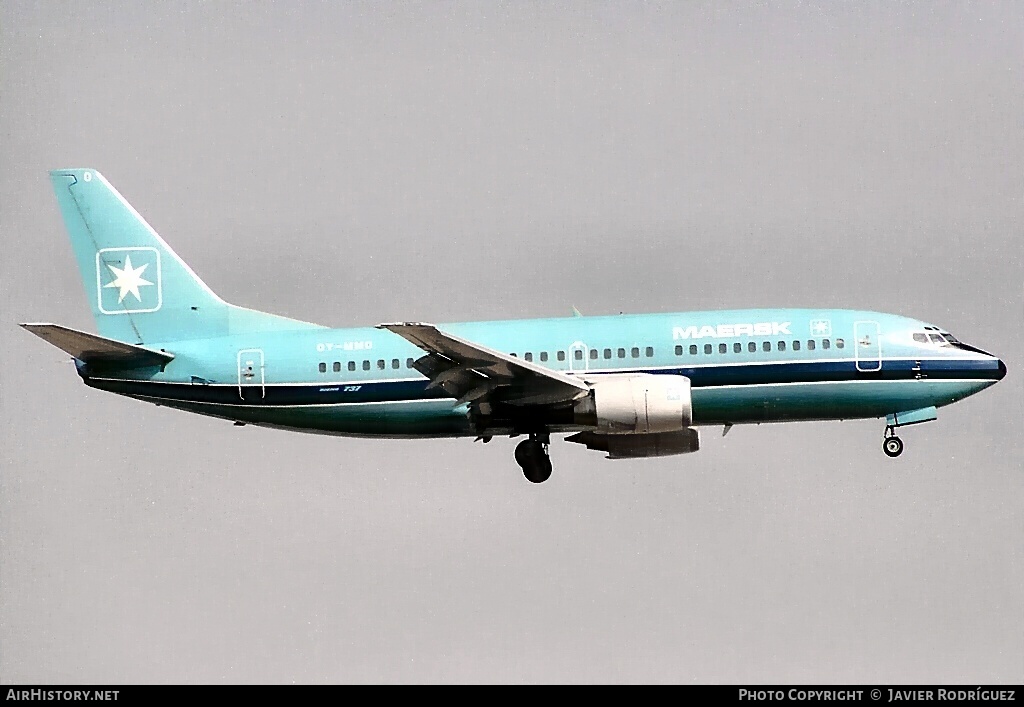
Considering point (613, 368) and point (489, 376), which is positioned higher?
point (613, 368)

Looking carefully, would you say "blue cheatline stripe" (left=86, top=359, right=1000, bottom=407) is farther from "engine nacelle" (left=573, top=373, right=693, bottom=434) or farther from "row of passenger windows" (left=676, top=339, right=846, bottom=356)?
"engine nacelle" (left=573, top=373, right=693, bottom=434)

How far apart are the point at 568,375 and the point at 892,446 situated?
10481 millimetres

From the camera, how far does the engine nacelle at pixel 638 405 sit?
6562cm

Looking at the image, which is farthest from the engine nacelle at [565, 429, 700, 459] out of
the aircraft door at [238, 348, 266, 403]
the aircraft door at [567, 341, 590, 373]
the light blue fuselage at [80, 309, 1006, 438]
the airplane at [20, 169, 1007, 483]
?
the aircraft door at [238, 348, 266, 403]

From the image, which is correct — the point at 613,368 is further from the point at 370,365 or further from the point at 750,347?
the point at 370,365

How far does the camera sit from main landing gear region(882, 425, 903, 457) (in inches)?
2692

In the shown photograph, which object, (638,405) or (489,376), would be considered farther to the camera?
(489,376)

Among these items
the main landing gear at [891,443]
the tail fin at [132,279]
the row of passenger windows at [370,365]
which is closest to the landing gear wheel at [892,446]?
the main landing gear at [891,443]

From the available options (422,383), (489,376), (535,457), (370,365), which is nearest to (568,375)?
(489,376)

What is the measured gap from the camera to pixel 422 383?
2680 inches

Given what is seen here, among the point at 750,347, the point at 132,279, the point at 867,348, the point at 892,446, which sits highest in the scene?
the point at 132,279

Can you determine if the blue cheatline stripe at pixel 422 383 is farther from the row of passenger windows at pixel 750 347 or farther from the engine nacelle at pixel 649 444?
the engine nacelle at pixel 649 444

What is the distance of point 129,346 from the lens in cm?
6856
